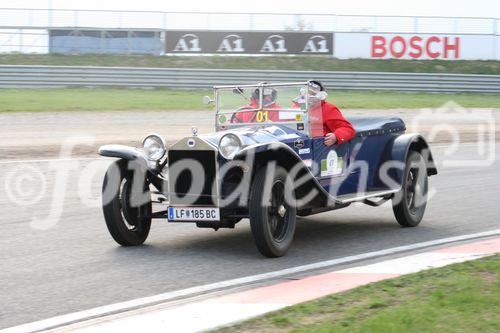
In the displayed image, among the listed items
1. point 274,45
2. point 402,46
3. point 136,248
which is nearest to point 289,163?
point 136,248

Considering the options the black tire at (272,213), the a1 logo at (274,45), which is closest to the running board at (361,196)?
the black tire at (272,213)

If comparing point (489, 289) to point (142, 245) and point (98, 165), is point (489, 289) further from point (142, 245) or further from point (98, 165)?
→ point (98, 165)

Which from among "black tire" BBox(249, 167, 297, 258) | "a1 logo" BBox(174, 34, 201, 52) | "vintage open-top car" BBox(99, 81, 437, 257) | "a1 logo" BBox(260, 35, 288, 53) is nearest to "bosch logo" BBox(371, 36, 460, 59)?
"a1 logo" BBox(260, 35, 288, 53)

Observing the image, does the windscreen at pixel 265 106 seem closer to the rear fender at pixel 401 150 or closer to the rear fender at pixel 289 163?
the rear fender at pixel 289 163

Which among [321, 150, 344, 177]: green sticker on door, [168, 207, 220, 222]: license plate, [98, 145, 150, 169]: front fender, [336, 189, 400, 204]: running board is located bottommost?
[168, 207, 220, 222]: license plate

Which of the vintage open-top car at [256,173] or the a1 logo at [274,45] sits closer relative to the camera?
the vintage open-top car at [256,173]

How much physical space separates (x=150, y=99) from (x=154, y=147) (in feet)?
58.3

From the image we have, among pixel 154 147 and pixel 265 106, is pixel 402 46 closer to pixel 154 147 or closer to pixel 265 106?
pixel 265 106

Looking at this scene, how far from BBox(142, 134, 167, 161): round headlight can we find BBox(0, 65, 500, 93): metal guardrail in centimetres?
1925

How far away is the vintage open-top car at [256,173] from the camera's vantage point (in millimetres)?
7188

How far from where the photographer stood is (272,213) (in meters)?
7.24

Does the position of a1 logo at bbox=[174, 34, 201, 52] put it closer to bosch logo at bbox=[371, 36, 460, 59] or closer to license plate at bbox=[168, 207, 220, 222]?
bosch logo at bbox=[371, 36, 460, 59]

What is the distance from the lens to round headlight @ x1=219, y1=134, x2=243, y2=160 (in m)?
7.16

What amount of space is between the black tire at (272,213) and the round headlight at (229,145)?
27 cm
